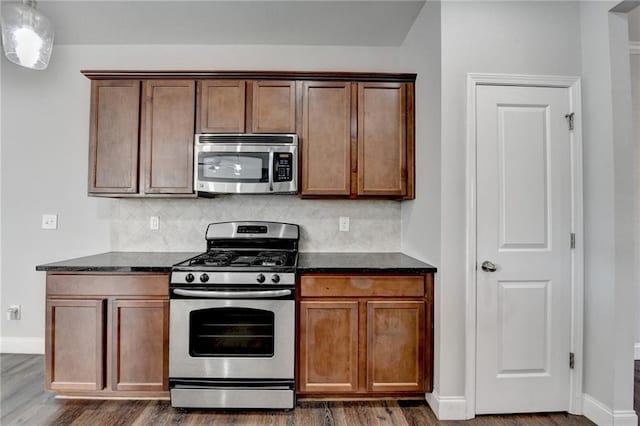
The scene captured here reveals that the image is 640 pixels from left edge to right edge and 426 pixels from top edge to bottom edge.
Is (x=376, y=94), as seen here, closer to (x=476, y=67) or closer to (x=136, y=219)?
(x=476, y=67)

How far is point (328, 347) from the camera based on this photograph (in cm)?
221

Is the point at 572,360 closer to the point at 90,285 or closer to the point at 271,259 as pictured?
the point at 271,259

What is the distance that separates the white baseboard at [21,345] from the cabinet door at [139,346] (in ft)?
4.32

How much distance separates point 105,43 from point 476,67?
9.98 ft

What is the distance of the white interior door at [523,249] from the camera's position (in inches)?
83.5

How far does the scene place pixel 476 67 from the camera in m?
2.13

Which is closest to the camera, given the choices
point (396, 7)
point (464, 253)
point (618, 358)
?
point (618, 358)

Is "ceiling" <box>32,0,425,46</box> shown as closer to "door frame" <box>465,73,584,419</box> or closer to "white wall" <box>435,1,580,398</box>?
"white wall" <box>435,1,580,398</box>

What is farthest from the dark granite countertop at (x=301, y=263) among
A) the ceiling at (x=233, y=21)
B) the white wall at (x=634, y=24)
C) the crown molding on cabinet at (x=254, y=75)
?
the white wall at (x=634, y=24)

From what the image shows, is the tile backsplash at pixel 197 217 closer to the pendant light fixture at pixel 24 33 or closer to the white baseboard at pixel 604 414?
the pendant light fixture at pixel 24 33

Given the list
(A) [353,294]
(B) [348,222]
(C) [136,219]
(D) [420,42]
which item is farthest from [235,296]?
(D) [420,42]

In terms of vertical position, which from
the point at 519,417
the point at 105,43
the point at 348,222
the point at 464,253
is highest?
the point at 105,43

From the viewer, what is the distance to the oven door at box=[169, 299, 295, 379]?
2.14 metres

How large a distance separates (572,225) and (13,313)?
4438 mm
